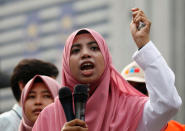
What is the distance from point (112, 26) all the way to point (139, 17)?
61.7 m

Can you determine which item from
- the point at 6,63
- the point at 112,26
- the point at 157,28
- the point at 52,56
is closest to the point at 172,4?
the point at 157,28

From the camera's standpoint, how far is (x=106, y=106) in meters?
3.74

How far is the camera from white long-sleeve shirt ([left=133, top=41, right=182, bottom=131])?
3.57 meters

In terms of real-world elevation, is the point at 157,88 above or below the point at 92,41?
below

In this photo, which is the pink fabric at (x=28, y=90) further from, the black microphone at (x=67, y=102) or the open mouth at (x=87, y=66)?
the black microphone at (x=67, y=102)

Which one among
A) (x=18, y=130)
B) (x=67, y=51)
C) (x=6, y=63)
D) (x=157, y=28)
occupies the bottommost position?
(x=6, y=63)


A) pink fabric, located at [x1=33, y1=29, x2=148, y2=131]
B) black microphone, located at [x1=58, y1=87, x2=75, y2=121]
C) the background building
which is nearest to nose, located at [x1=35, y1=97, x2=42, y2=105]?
pink fabric, located at [x1=33, y1=29, x2=148, y2=131]

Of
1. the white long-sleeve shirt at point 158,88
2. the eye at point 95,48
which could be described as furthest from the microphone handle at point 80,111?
the eye at point 95,48

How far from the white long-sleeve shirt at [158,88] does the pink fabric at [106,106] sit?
0.11 m

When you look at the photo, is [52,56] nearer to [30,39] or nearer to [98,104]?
[30,39]

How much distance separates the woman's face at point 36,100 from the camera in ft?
15.1

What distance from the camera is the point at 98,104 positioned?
12.2 ft

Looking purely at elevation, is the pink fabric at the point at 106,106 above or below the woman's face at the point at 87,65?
below

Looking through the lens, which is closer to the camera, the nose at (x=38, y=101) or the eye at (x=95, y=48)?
the eye at (x=95, y=48)
